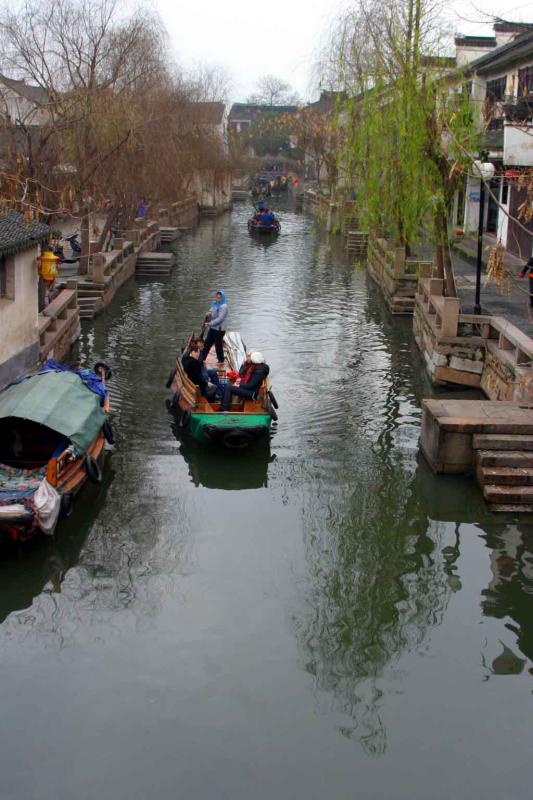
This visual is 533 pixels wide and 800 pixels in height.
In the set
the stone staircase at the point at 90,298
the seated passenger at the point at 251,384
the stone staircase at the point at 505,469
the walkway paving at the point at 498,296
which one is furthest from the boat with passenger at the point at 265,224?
the stone staircase at the point at 505,469

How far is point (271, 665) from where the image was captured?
843 centimetres

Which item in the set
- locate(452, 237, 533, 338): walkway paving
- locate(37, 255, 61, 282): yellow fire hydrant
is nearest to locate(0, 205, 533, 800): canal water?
locate(37, 255, 61, 282): yellow fire hydrant

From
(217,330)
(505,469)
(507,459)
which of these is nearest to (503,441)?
(507,459)

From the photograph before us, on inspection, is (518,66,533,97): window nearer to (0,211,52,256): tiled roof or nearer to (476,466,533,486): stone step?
(0,211,52,256): tiled roof

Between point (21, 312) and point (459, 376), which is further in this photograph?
point (459, 376)

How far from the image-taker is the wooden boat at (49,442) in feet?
34.0

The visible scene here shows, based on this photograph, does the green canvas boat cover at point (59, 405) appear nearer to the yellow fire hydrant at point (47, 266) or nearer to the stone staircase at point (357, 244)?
the yellow fire hydrant at point (47, 266)

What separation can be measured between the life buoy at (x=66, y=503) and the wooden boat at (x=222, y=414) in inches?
108

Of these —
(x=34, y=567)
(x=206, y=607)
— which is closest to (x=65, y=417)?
(x=34, y=567)

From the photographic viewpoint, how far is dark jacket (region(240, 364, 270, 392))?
1369 cm

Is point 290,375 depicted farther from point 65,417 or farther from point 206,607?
point 206,607

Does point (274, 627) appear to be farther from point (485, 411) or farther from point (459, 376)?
point (459, 376)

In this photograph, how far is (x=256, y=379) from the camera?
13703mm

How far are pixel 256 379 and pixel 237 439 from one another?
3.46 feet
